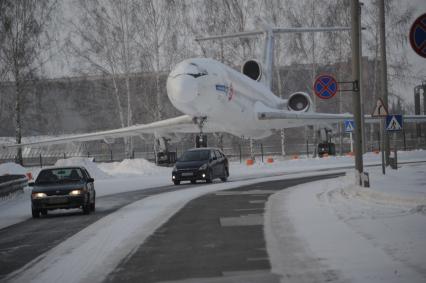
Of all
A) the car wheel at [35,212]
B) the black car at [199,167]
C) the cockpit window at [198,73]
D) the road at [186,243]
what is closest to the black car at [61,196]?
the car wheel at [35,212]

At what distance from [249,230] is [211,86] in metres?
19.5

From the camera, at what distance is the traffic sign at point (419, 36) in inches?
397

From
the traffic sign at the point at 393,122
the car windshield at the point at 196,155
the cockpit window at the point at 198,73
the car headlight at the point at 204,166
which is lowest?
the car headlight at the point at 204,166

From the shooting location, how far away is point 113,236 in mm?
12219

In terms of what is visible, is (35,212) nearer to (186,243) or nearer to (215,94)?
(186,243)

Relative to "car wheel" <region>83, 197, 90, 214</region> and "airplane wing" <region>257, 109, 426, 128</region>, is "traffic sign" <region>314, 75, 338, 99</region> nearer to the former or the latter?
"car wheel" <region>83, 197, 90, 214</region>

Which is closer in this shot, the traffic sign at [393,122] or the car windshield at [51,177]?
the car windshield at [51,177]

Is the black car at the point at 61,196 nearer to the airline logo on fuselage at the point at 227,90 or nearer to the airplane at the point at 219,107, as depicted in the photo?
the airplane at the point at 219,107

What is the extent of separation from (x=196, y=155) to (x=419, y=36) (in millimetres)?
19743

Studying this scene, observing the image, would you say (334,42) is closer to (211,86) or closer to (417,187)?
(211,86)

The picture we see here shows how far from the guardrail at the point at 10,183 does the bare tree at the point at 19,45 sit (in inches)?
665

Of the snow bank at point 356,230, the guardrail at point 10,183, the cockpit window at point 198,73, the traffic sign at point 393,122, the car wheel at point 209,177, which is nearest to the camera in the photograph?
the snow bank at point 356,230

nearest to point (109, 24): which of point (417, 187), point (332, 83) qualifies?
point (332, 83)

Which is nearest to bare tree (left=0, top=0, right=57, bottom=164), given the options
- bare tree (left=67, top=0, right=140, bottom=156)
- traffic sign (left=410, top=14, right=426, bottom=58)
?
bare tree (left=67, top=0, right=140, bottom=156)
